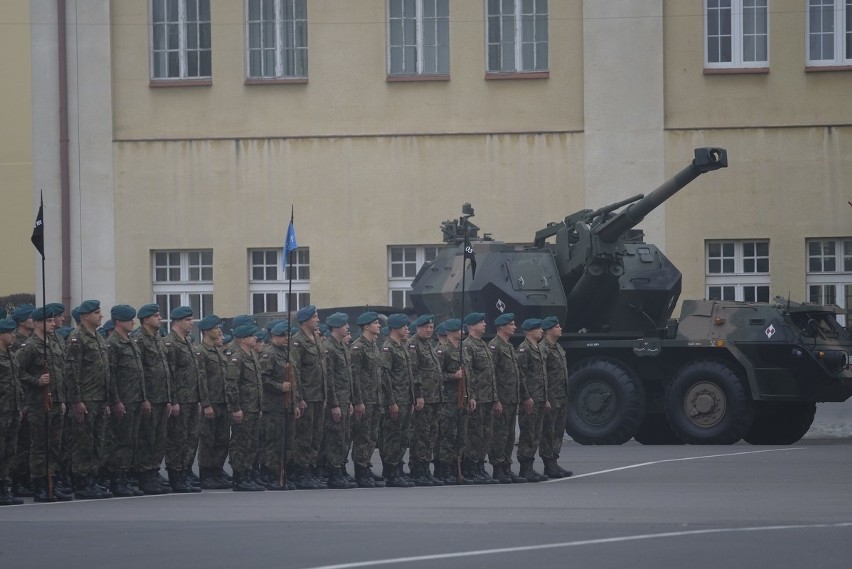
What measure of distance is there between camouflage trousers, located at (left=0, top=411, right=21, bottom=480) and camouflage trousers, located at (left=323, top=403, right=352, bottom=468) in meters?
2.92

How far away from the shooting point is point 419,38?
95.2 ft

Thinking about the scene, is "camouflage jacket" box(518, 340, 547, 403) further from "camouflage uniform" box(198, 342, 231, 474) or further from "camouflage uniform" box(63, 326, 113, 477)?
"camouflage uniform" box(63, 326, 113, 477)

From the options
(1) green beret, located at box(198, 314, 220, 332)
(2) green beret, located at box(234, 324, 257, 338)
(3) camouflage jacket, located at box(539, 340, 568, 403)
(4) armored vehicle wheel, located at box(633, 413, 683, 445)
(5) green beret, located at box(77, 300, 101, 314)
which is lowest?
(4) armored vehicle wheel, located at box(633, 413, 683, 445)

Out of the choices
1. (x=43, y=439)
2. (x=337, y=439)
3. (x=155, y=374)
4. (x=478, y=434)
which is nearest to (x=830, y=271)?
(x=478, y=434)

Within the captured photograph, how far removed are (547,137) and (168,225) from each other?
6.49 m

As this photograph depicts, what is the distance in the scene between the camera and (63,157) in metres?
29.5

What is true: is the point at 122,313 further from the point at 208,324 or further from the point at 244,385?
the point at 244,385

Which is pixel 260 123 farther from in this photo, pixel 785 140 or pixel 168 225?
pixel 785 140

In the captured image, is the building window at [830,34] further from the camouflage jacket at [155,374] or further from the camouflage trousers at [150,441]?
the camouflage trousers at [150,441]

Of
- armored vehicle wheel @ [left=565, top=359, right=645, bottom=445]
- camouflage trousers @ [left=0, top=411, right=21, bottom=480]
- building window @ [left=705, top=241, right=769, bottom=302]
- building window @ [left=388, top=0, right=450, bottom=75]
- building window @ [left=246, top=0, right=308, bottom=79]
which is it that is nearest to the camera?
camouflage trousers @ [left=0, top=411, right=21, bottom=480]

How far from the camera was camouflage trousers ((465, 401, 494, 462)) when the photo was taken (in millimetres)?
16750

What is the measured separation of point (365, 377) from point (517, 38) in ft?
43.9

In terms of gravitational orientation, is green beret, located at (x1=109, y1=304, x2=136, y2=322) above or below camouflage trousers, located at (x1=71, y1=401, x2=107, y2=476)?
above

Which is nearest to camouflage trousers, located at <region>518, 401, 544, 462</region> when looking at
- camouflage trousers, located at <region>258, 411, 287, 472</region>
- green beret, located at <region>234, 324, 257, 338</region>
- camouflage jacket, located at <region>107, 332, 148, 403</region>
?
camouflage trousers, located at <region>258, 411, 287, 472</region>
